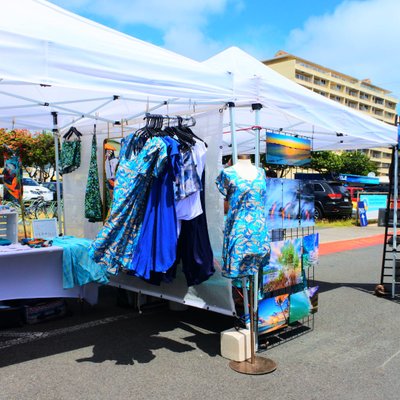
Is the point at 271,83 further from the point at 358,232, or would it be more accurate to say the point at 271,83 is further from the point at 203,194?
the point at 358,232

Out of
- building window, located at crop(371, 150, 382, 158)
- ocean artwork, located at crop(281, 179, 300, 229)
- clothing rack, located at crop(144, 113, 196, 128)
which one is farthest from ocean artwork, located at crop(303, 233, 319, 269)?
building window, located at crop(371, 150, 382, 158)

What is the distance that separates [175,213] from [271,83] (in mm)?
1718

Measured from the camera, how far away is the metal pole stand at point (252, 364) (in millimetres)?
3637

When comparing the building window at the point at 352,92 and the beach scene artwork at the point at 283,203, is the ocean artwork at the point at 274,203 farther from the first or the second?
the building window at the point at 352,92

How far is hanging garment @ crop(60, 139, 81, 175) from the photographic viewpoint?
6285 millimetres

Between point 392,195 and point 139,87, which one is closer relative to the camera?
point 139,87

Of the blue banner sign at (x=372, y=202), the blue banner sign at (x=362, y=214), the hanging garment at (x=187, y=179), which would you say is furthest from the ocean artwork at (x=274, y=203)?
the blue banner sign at (x=372, y=202)

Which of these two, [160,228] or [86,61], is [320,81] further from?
[86,61]

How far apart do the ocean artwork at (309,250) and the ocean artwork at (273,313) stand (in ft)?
1.76

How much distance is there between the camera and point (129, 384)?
3.39m

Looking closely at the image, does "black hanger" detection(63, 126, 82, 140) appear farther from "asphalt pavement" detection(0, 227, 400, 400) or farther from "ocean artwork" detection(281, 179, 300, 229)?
"ocean artwork" detection(281, 179, 300, 229)

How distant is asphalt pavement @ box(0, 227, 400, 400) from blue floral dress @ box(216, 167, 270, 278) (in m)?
0.94

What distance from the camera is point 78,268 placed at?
4.86 metres

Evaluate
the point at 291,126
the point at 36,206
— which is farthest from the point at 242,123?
the point at 36,206
